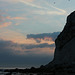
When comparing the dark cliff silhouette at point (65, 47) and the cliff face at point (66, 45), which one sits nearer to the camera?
the dark cliff silhouette at point (65, 47)

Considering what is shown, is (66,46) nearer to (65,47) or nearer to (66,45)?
(66,45)

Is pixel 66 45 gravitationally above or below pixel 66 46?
above

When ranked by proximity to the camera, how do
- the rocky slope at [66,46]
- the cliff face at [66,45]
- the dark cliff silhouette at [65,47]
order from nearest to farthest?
the dark cliff silhouette at [65,47]
the rocky slope at [66,46]
the cliff face at [66,45]

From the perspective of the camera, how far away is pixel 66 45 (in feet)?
306

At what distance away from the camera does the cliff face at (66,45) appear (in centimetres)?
8769

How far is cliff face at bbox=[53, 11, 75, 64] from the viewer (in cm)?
8769

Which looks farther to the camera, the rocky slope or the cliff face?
the cliff face

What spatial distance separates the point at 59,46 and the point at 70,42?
987cm

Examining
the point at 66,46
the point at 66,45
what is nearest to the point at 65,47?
the point at 66,46

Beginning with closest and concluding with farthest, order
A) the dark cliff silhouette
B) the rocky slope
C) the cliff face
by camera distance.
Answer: the dark cliff silhouette → the rocky slope → the cliff face

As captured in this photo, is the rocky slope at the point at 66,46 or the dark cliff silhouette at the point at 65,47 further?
the rocky slope at the point at 66,46

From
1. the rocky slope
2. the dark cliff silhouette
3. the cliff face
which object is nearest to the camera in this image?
the dark cliff silhouette

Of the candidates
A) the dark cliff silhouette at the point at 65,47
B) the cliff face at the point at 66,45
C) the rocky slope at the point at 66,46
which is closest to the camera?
the dark cliff silhouette at the point at 65,47

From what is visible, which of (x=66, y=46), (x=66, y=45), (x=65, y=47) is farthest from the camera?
(x=65, y=47)
